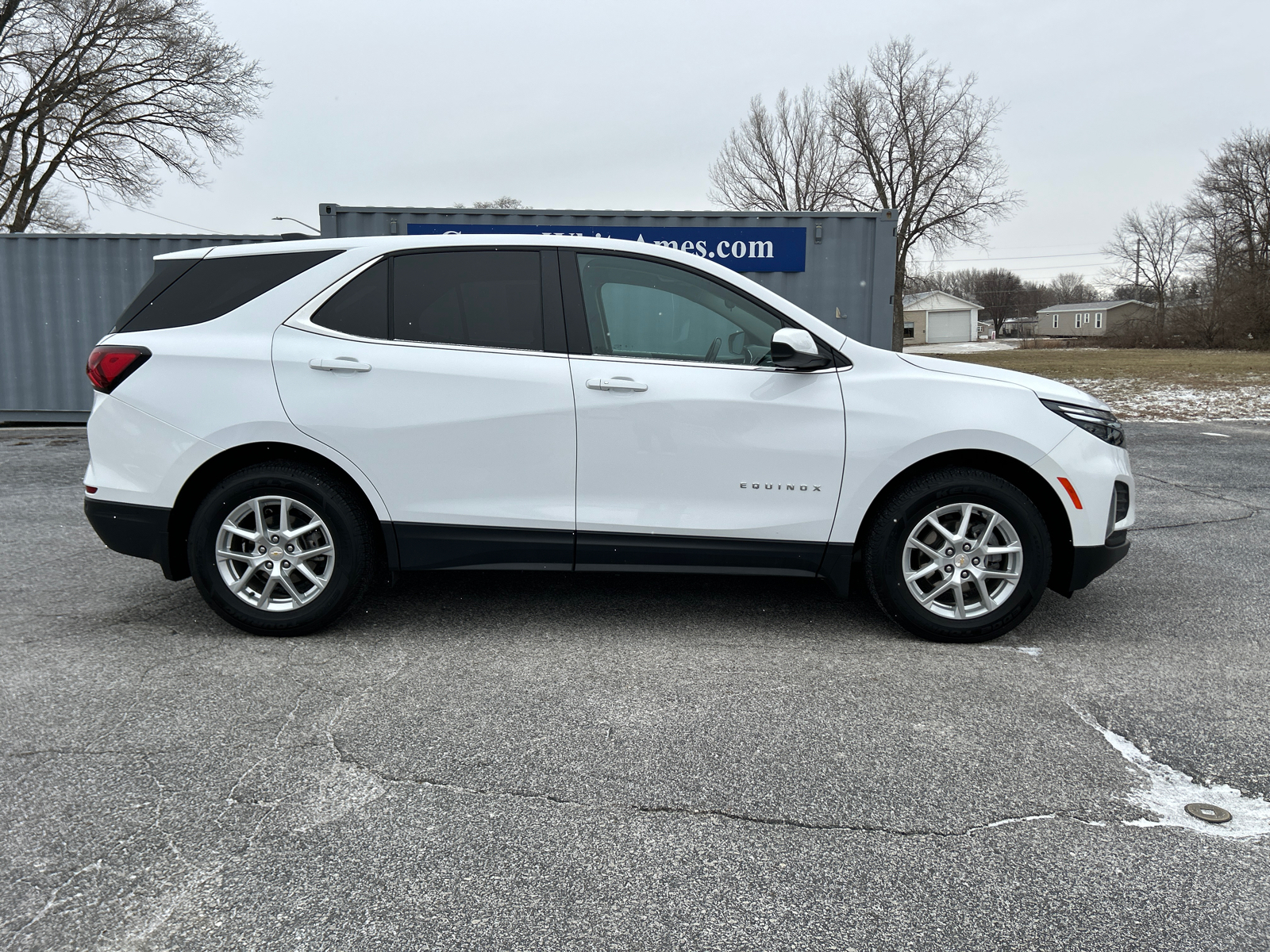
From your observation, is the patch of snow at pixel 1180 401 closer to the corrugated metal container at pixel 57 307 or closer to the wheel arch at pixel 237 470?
the wheel arch at pixel 237 470

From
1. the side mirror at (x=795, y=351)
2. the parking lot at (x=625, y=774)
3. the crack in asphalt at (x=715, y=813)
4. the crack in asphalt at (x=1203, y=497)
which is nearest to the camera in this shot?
the parking lot at (x=625, y=774)

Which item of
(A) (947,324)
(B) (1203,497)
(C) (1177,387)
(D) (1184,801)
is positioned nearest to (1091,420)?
(D) (1184,801)

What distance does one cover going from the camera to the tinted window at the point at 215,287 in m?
4.12

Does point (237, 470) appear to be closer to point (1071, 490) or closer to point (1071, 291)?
point (1071, 490)

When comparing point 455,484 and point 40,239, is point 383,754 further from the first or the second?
point 40,239

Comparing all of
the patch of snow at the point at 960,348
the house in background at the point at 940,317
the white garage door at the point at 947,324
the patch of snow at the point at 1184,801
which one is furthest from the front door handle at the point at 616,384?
the white garage door at the point at 947,324

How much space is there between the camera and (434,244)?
4.19 meters

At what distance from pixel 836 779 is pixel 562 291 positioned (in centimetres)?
237

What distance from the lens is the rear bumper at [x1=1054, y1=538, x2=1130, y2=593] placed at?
4.04 m

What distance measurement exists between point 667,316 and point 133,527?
2512 mm

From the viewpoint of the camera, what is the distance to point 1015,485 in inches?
161

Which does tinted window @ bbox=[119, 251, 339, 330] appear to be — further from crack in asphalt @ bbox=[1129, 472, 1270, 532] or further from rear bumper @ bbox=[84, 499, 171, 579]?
crack in asphalt @ bbox=[1129, 472, 1270, 532]

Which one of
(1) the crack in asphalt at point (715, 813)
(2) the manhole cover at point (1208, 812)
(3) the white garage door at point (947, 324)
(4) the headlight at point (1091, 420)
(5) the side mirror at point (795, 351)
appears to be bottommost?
(2) the manhole cover at point (1208, 812)

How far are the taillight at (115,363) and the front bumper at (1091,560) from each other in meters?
4.14
